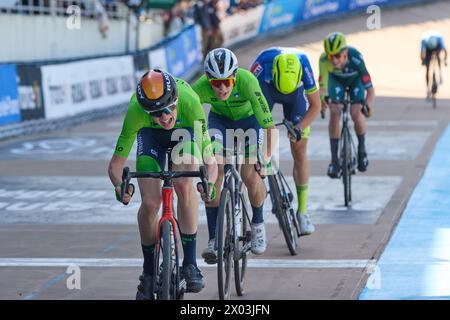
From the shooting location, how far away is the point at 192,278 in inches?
317

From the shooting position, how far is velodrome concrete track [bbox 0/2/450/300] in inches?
372

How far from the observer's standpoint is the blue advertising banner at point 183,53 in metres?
31.1

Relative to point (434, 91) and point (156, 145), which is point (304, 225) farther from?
point (434, 91)

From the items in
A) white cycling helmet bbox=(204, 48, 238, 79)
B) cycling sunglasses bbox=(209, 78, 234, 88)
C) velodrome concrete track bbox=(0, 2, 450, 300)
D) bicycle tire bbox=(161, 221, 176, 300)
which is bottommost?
velodrome concrete track bbox=(0, 2, 450, 300)

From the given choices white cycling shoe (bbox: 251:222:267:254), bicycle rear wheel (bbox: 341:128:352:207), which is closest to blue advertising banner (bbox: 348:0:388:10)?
bicycle rear wheel (bbox: 341:128:352:207)

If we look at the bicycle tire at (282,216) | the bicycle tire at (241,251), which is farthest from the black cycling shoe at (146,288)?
the bicycle tire at (282,216)

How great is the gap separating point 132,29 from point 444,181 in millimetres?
18685

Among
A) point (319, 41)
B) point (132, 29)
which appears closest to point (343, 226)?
point (132, 29)

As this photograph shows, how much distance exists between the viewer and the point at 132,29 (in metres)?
33.2

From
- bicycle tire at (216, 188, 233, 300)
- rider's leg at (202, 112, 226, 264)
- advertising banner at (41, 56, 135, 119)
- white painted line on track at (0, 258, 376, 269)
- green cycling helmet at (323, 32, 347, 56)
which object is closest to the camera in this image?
bicycle tire at (216, 188, 233, 300)

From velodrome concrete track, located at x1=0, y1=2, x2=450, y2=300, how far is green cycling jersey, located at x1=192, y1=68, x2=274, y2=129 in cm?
131

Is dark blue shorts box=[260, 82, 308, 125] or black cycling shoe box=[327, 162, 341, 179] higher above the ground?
dark blue shorts box=[260, 82, 308, 125]

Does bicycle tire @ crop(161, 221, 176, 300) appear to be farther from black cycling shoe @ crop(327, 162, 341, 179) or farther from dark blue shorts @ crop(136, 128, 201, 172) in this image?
black cycling shoe @ crop(327, 162, 341, 179)
